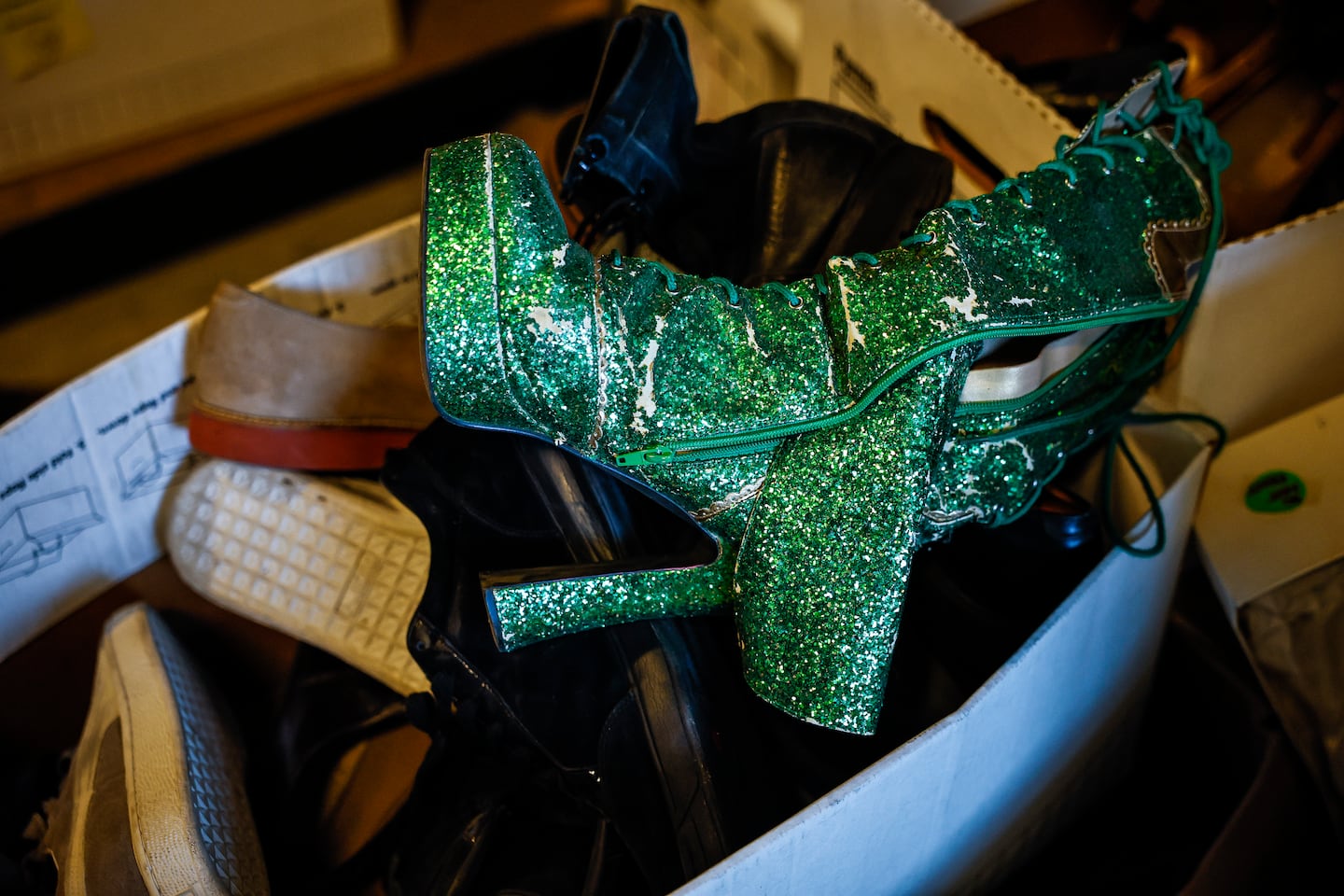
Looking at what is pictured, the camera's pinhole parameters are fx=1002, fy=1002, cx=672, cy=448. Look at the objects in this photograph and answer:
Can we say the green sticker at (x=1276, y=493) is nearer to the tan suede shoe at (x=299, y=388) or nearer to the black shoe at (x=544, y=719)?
the black shoe at (x=544, y=719)

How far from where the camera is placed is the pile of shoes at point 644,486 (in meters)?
0.49

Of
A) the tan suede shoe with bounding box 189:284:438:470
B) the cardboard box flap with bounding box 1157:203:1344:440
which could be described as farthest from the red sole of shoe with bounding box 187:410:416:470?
the cardboard box flap with bounding box 1157:203:1344:440

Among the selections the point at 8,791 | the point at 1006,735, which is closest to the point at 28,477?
the point at 8,791

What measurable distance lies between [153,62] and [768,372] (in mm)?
931

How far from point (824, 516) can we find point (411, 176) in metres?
1.07

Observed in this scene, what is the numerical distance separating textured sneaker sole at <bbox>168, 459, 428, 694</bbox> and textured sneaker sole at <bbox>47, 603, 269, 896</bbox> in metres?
0.06

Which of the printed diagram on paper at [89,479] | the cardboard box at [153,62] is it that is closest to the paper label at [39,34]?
the cardboard box at [153,62]

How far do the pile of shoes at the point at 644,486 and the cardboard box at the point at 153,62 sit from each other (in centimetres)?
57

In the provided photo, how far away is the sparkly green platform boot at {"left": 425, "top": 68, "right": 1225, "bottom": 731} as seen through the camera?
468 mm

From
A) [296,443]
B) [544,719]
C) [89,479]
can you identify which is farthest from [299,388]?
[544,719]

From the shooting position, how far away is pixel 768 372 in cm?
50

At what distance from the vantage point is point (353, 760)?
2.35 ft

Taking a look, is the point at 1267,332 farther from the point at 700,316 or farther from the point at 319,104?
the point at 319,104

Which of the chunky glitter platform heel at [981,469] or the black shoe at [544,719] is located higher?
the chunky glitter platform heel at [981,469]
